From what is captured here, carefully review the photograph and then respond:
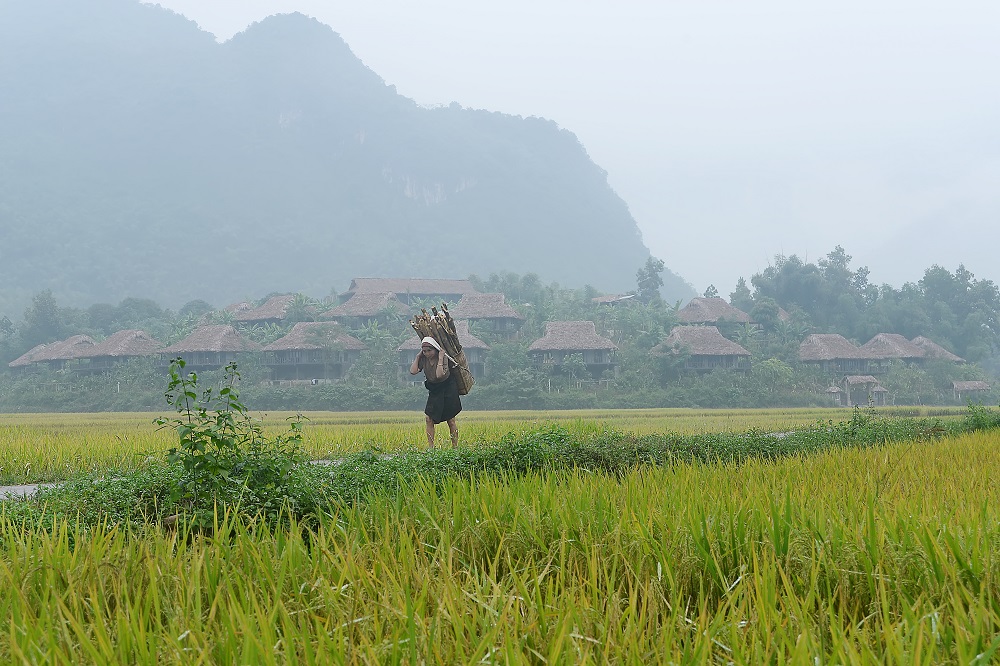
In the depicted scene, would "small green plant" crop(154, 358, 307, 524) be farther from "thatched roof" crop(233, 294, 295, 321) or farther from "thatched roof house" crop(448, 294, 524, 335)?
"thatched roof" crop(233, 294, 295, 321)

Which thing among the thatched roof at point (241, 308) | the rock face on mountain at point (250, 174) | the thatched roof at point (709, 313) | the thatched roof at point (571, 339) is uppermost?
the rock face on mountain at point (250, 174)

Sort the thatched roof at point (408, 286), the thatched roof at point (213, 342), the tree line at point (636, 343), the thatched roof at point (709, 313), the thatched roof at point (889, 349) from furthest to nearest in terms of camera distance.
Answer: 1. the thatched roof at point (408, 286)
2. the thatched roof at point (709, 313)
3. the thatched roof at point (889, 349)
4. the thatched roof at point (213, 342)
5. the tree line at point (636, 343)

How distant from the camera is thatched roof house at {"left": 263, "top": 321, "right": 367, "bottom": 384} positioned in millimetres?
36781

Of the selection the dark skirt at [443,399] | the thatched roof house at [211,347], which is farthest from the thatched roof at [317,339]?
the dark skirt at [443,399]

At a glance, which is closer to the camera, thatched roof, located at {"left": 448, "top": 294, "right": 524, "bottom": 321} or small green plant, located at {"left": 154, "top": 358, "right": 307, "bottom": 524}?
small green plant, located at {"left": 154, "top": 358, "right": 307, "bottom": 524}

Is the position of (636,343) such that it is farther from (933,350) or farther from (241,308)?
(241,308)

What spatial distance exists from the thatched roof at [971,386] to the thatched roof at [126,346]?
36.4 meters

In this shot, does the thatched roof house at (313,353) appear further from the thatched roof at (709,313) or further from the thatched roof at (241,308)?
the thatched roof at (709,313)

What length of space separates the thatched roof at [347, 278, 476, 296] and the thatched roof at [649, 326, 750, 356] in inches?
677

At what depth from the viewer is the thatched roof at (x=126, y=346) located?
37875 mm

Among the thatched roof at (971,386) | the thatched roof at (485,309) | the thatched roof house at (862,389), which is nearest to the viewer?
the thatched roof house at (862,389)

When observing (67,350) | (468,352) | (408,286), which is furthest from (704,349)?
(67,350)

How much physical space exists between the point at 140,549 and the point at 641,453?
200 inches

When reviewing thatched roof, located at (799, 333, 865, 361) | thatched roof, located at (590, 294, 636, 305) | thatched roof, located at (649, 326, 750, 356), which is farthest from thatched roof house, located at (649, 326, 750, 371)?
thatched roof, located at (590, 294, 636, 305)
